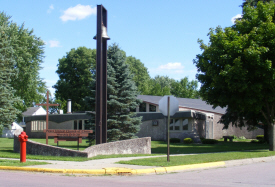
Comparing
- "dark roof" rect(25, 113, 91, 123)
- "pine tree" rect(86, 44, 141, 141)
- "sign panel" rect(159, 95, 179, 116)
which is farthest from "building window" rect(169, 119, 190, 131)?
"sign panel" rect(159, 95, 179, 116)

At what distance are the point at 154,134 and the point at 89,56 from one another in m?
28.6

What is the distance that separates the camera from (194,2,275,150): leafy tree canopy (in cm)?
1916

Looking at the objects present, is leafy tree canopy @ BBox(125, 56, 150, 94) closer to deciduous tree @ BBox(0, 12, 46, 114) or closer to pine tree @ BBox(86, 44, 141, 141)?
deciduous tree @ BBox(0, 12, 46, 114)

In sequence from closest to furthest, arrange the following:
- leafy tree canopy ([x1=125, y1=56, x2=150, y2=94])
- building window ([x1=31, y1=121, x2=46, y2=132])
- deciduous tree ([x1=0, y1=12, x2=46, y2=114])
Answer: deciduous tree ([x1=0, y1=12, x2=46, y2=114]) < building window ([x1=31, y1=121, x2=46, y2=132]) < leafy tree canopy ([x1=125, y1=56, x2=150, y2=94])

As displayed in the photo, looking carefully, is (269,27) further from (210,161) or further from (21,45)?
(21,45)

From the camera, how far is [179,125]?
35.0m

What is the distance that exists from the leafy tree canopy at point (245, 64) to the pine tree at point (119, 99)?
717 centimetres

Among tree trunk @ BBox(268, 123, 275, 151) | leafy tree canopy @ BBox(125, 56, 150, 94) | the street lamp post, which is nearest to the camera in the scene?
the street lamp post

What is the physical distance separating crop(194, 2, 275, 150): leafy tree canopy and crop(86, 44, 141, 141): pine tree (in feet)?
23.5

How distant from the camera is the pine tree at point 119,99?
2633 centimetres

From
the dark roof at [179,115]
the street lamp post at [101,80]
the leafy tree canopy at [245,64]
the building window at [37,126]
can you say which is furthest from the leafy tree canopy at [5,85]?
the leafy tree canopy at [245,64]

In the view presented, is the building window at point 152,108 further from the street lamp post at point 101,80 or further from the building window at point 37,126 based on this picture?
the street lamp post at point 101,80

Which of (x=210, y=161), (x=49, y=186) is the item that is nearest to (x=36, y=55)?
(x=210, y=161)

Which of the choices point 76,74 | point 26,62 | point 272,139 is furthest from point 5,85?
point 76,74
